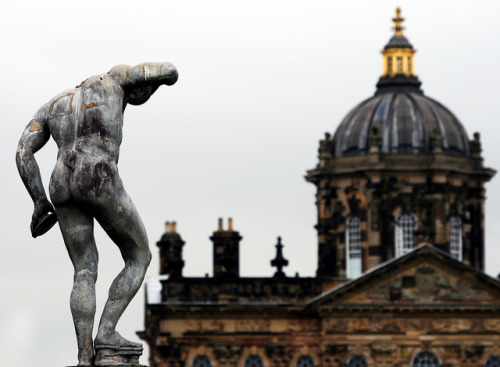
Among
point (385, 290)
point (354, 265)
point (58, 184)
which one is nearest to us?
point (58, 184)

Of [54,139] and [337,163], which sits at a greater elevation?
[337,163]

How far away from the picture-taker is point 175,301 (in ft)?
233

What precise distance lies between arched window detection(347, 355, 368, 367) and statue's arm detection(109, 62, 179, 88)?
61.3 metres

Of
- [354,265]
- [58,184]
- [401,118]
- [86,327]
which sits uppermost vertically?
[401,118]

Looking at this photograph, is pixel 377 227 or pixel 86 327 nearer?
pixel 86 327

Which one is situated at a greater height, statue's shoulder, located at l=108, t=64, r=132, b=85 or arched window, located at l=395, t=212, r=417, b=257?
arched window, located at l=395, t=212, r=417, b=257

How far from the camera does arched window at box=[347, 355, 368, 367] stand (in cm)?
7206

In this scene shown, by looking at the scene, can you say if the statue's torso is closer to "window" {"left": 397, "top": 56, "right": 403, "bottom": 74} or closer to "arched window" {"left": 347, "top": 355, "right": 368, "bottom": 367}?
"arched window" {"left": 347, "top": 355, "right": 368, "bottom": 367}

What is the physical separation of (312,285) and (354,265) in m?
4.05

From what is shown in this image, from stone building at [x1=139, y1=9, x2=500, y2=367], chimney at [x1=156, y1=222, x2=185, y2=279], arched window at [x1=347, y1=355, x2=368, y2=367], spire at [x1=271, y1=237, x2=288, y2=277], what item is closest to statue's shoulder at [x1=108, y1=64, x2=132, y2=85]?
stone building at [x1=139, y1=9, x2=500, y2=367]

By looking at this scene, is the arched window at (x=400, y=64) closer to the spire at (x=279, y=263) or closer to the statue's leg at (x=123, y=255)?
the spire at (x=279, y=263)

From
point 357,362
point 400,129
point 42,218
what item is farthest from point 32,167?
point 400,129

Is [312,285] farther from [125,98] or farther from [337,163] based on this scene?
[125,98]

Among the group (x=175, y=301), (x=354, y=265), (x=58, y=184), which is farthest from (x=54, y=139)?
(x=354, y=265)
